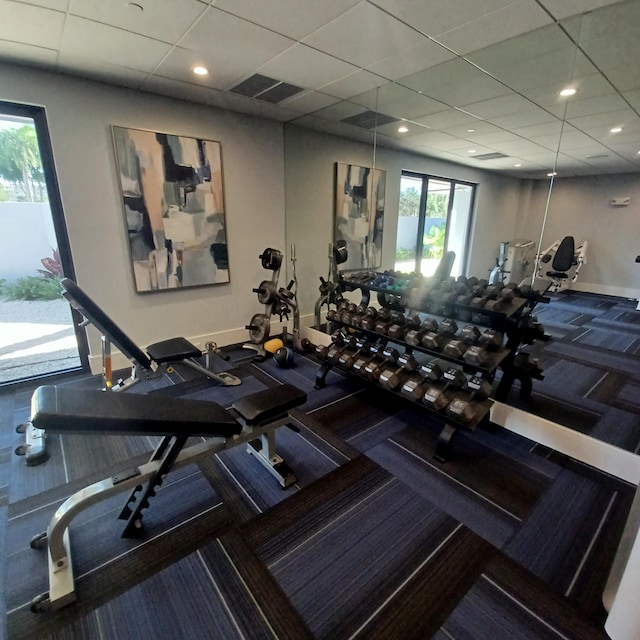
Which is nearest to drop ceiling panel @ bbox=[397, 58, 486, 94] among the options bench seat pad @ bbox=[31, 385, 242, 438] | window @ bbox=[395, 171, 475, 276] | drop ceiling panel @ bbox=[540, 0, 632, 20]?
drop ceiling panel @ bbox=[540, 0, 632, 20]

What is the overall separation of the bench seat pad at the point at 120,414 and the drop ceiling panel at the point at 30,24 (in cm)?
202

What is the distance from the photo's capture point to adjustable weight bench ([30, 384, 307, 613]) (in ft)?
4.02

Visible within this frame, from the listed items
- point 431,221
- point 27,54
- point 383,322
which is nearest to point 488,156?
point 431,221

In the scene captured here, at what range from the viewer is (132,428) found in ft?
4.28

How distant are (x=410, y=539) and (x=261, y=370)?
2.19 m

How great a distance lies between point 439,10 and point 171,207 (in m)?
2.63

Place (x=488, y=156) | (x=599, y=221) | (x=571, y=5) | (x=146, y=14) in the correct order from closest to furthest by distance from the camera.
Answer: (x=571, y=5)
(x=146, y=14)
(x=599, y=221)
(x=488, y=156)

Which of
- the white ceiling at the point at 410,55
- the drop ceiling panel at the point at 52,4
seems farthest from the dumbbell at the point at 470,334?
the drop ceiling panel at the point at 52,4

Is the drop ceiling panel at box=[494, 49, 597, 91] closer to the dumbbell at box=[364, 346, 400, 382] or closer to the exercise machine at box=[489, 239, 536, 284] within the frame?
the exercise machine at box=[489, 239, 536, 284]

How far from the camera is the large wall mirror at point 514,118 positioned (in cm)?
180

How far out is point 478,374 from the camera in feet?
7.50

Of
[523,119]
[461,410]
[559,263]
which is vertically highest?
[523,119]

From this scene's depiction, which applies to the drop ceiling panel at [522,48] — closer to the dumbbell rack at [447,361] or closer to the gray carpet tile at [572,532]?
the dumbbell rack at [447,361]

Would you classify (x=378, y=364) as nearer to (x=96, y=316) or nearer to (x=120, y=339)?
(x=120, y=339)
